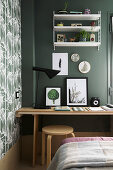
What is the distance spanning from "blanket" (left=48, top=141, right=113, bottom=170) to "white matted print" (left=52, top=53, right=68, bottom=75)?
1.75 meters

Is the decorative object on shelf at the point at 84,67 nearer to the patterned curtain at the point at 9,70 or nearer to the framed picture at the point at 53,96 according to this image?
the framed picture at the point at 53,96

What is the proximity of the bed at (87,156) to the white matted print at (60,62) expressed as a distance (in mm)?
1690

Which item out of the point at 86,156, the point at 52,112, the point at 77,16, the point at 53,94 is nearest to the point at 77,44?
the point at 77,16

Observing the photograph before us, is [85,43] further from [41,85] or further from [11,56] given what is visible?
[11,56]

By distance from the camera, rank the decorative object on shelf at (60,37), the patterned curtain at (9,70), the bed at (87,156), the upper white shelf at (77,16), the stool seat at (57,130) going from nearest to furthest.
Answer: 1. the bed at (87,156)
2. the patterned curtain at (9,70)
3. the stool seat at (57,130)
4. the upper white shelf at (77,16)
5. the decorative object on shelf at (60,37)

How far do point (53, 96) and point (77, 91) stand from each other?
391 mm

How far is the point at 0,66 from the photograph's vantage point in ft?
7.42

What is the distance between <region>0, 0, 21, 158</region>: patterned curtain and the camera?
2.34 metres

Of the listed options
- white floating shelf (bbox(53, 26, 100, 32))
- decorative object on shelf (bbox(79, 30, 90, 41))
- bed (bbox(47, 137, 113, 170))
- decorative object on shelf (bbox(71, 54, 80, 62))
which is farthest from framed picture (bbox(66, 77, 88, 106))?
bed (bbox(47, 137, 113, 170))

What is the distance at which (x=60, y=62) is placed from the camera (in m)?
3.45

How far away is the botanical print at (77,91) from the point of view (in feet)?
11.1

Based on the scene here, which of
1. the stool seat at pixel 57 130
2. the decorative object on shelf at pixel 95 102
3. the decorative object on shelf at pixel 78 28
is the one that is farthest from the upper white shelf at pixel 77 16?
the stool seat at pixel 57 130

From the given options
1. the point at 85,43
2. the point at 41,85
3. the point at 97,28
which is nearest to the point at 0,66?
the point at 41,85

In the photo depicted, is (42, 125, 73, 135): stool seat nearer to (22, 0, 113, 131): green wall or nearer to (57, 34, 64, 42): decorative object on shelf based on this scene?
(22, 0, 113, 131): green wall
